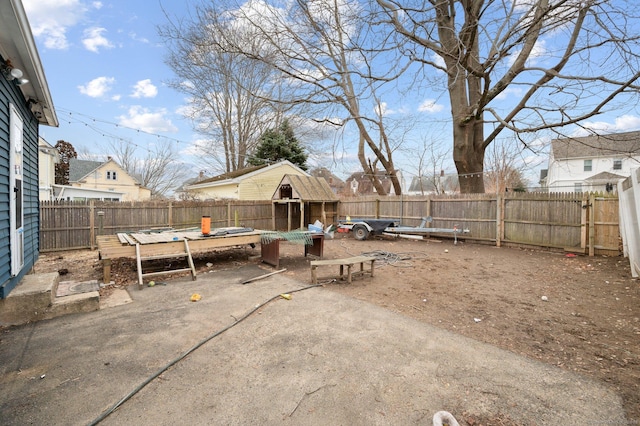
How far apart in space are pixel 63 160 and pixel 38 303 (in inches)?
1374

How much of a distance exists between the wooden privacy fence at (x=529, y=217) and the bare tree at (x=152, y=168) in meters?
24.9

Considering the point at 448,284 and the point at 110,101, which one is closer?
the point at 448,284

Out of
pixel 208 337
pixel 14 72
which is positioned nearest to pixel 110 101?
pixel 14 72

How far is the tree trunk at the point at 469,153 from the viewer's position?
1063 cm

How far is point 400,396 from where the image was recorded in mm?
2191

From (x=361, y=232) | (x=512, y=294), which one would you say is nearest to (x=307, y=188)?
(x=361, y=232)

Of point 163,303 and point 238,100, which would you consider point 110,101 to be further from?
point 163,303

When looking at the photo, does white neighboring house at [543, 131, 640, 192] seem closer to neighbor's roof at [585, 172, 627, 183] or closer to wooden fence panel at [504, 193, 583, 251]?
neighbor's roof at [585, 172, 627, 183]

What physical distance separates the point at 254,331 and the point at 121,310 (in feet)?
6.88

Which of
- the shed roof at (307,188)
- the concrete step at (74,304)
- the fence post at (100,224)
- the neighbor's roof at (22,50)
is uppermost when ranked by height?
the neighbor's roof at (22,50)

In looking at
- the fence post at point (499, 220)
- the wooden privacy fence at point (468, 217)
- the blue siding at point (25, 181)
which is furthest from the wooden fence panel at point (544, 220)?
the blue siding at point (25, 181)

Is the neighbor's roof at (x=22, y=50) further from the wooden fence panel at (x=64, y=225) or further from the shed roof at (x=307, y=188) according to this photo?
the shed roof at (x=307, y=188)

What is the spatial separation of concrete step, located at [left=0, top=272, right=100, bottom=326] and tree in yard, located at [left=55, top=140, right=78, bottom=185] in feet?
101

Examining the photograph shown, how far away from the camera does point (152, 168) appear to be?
29.6m
